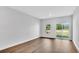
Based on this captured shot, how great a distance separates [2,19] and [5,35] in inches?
36.1

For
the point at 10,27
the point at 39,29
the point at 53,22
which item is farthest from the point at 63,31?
the point at 10,27

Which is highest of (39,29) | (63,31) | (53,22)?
(53,22)

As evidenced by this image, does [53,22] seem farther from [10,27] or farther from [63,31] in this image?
[10,27]

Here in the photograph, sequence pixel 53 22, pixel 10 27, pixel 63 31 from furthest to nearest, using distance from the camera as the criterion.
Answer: pixel 53 22 → pixel 63 31 → pixel 10 27

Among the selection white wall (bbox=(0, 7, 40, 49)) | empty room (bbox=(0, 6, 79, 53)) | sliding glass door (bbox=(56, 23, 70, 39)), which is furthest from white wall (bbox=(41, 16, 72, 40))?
white wall (bbox=(0, 7, 40, 49))

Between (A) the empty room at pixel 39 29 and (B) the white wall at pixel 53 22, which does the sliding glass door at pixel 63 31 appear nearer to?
(A) the empty room at pixel 39 29

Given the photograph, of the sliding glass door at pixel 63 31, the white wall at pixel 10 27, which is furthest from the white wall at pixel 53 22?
the white wall at pixel 10 27

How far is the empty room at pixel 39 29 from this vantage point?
4414mm

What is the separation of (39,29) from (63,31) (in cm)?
313

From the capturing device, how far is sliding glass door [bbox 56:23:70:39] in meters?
8.06

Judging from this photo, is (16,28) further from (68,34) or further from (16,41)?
(68,34)

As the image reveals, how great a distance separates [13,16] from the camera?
5.15m

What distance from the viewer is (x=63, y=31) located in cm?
834
